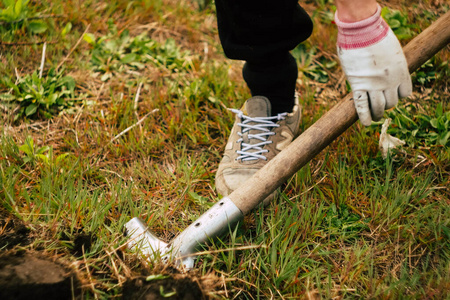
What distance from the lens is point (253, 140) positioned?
1771 mm

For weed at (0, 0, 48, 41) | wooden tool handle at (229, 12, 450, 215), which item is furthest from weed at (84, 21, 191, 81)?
wooden tool handle at (229, 12, 450, 215)

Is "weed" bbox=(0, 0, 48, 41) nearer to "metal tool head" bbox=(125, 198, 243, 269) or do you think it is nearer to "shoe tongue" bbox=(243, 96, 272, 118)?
"shoe tongue" bbox=(243, 96, 272, 118)

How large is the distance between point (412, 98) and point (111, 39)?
1.99 m

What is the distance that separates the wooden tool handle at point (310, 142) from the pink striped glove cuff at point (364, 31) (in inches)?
8.2

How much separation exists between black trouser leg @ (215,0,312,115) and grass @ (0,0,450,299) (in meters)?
0.37

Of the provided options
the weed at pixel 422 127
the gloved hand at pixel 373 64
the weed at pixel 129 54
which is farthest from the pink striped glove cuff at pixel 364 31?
the weed at pixel 129 54

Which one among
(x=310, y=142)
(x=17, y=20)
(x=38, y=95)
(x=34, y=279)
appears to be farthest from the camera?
(x=17, y=20)

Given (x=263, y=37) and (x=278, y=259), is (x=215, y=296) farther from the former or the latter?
(x=263, y=37)

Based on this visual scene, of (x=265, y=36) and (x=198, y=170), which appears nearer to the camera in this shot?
(x=265, y=36)

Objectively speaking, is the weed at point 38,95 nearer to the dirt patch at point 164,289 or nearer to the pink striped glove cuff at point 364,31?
the dirt patch at point 164,289

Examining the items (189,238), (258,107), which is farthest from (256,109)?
(189,238)

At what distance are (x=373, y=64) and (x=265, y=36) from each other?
17.6 inches

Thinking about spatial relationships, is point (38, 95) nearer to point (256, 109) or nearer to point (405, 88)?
point (256, 109)

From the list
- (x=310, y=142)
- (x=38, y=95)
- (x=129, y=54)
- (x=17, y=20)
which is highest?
(x=17, y=20)
